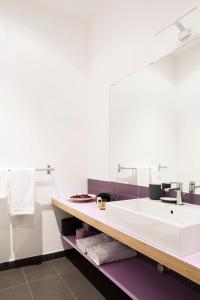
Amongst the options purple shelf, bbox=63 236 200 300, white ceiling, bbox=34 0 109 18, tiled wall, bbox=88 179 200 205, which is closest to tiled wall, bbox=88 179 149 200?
tiled wall, bbox=88 179 200 205

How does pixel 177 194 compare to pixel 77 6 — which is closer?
pixel 177 194

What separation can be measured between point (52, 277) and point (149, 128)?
5.17 feet

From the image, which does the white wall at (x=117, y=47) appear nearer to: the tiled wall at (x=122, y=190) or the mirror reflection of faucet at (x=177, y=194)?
the tiled wall at (x=122, y=190)

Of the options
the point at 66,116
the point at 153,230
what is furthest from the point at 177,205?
the point at 66,116

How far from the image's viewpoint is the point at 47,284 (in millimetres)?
2004

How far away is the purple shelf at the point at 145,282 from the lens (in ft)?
4.67

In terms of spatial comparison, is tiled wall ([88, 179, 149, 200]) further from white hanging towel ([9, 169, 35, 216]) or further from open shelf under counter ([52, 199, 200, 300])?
white hanging towel ([9, 169, 35, 216])

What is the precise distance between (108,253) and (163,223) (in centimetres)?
86

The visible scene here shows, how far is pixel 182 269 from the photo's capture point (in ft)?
3.21

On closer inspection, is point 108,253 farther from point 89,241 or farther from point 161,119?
point 161,119

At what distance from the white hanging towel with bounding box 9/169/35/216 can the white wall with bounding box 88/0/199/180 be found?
0.70 metres

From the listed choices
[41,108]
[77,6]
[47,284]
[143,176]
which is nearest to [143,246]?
[143,176]

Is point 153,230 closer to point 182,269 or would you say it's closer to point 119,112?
point 182,269

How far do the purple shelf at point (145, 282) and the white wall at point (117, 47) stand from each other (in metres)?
0.90
